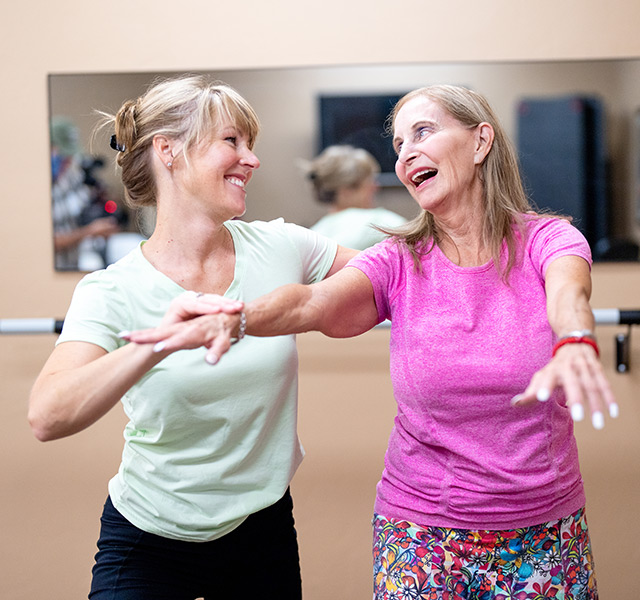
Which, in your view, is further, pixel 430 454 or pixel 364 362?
pixel 364 362

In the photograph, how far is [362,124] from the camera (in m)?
2.71

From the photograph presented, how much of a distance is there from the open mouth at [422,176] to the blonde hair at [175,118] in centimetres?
35

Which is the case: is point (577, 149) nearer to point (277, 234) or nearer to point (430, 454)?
point (277, 234)

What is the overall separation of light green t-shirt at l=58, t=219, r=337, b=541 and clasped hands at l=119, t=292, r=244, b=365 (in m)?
0.21

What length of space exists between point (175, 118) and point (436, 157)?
1.69 ft

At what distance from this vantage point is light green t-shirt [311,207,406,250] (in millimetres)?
2615

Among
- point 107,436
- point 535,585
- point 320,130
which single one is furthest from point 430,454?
point 107,436

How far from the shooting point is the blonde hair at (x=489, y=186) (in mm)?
1474

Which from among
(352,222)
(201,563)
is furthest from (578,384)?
(352,222)

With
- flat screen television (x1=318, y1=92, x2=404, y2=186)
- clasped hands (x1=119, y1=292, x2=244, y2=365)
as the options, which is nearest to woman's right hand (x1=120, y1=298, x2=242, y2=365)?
clasped hands (x1=119, y1=292, x2=244, y2=365)

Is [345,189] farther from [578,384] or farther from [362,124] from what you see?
[578,384]

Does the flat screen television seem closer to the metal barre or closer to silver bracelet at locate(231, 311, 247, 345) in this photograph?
the metal barre

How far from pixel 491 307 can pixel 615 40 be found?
1723 millimetres

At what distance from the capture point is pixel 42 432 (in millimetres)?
1261
